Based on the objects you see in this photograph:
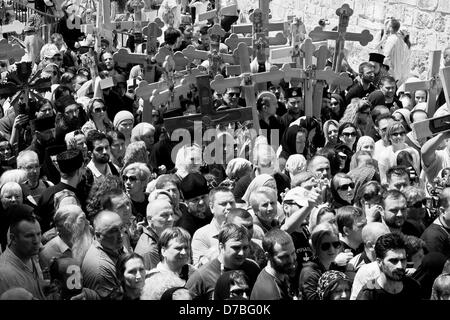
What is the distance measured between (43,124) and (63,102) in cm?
87

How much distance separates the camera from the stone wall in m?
18.1

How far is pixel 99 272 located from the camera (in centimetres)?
846

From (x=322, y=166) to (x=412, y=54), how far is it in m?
7.93

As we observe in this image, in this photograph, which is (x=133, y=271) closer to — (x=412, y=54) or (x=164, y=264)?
(x=164, y=264)

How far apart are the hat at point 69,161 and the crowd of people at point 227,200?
12mm

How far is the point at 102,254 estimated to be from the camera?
8602 mm

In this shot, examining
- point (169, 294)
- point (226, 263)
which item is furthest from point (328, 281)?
point (169, 294)

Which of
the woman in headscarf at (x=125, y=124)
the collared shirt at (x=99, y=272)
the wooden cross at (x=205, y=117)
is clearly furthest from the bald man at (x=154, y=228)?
the woman in headscarf at (x=125, y=124)

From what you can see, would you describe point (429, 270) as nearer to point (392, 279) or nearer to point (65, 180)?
point (392, 279)

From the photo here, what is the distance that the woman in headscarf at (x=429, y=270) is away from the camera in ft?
28.8

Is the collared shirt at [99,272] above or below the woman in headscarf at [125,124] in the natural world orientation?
above

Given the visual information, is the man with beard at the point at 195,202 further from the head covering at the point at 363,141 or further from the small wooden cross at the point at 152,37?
the small wooden cross at the point at 152,37

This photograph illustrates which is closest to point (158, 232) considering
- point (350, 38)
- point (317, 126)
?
point (317, 126)

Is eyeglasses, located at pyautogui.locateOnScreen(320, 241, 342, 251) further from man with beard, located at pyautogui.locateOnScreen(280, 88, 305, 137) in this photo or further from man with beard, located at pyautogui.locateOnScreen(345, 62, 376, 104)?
man with beard, located at pyautogui.locateOnScreen(345, 62, 376, 104)
